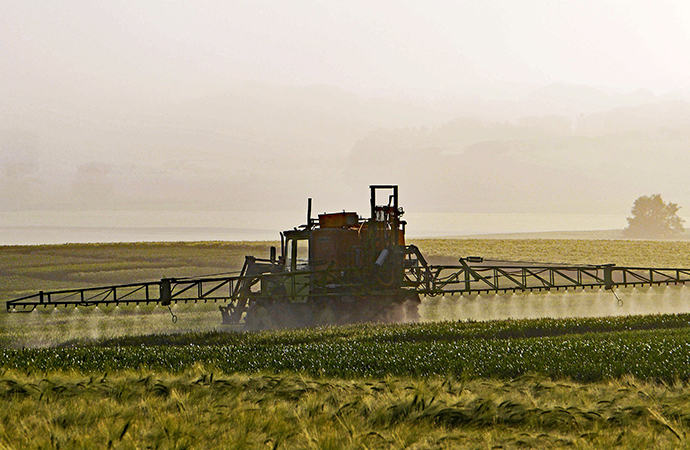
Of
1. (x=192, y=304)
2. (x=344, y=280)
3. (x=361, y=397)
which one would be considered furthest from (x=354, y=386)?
(x=192, y=304)

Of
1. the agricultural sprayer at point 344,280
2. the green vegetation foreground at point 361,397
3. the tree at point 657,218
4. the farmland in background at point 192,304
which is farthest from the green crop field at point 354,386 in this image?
the tree at point 657,218

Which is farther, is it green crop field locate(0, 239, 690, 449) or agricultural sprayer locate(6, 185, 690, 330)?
agricultural sprayer locate(6, 185, 690, 330)

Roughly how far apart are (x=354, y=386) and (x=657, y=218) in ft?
414

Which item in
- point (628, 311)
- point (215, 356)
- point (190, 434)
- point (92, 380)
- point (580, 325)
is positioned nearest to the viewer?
point (190, 434)

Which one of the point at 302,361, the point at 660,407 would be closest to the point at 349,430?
the point at 660,407

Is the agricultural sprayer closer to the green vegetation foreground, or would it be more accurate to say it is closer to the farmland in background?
the farmland in background

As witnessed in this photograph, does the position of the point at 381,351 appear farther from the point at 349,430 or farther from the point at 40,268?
the point at 40,268

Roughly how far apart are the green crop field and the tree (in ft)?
355

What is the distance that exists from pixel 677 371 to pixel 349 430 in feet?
24.4

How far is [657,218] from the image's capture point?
395 ft

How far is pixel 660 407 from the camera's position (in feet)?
25.9

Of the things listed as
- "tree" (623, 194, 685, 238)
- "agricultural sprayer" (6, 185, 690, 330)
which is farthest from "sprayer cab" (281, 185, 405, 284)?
"tree" (623, 194, 685, 238)

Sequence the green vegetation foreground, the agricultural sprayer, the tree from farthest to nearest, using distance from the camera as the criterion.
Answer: the tree < the agricultural sprayer < the green vegetation foreground

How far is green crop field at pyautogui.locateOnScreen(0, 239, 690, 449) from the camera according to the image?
245 inches
